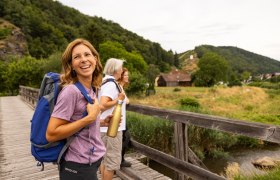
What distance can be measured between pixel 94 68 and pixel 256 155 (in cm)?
1160

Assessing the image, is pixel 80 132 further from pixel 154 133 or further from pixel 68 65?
pixel 154 133

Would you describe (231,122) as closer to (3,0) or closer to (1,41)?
(1,41)

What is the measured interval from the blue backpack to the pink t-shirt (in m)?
0.04

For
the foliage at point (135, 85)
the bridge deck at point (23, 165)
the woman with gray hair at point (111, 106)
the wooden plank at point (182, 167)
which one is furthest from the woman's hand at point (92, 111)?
the foliage at point (135, 85)

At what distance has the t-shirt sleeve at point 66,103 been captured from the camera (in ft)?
5.97

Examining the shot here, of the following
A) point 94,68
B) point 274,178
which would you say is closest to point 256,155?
point 274,178

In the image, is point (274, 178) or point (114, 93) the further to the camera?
point (274, 178)

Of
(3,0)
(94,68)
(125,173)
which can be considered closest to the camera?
(94,68)

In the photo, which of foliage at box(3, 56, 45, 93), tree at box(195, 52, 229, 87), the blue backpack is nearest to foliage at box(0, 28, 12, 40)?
foliage at box(3, 56, 45, 93)

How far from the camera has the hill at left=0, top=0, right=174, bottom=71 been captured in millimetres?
79438

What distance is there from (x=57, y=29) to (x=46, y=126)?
96.9 metres

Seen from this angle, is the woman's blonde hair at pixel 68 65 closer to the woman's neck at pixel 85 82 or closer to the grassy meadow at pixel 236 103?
the woman's neck at pixel 85 82

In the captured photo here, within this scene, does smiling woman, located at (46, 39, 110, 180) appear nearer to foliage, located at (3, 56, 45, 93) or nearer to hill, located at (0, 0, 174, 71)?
foliage, located at (3, 56, 45, 93)

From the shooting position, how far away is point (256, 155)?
12.0 m
